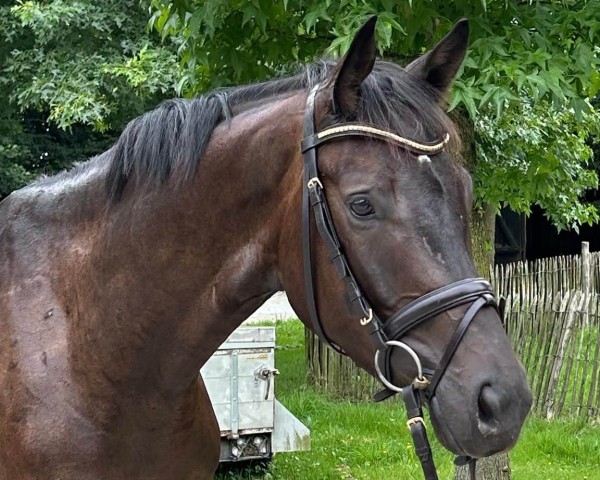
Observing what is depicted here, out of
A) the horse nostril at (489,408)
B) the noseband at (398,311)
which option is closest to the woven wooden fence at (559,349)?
the noseband at (398,311)

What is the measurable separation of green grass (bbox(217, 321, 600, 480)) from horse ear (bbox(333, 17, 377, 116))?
13.6 feet

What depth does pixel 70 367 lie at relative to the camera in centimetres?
230

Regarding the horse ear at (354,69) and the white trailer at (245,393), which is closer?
the horse ear at (354,69)

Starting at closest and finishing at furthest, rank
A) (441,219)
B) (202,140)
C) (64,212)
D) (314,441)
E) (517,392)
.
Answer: (517,392), (441,219), (202,140), (64,212), (314,441)

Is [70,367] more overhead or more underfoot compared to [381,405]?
more overhead

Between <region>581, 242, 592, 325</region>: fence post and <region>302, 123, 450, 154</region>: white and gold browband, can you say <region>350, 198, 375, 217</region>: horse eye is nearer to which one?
<region>302, 123, 450, 154</region>: white and gold browband

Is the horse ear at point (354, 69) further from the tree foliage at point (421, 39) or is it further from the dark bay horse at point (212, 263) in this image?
the tree foliage at point (421, 39)

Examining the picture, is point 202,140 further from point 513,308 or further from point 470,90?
point 513,308

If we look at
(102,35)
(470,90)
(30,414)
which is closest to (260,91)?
(470,90)

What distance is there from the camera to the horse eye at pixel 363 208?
182cm

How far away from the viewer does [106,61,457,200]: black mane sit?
195 cm

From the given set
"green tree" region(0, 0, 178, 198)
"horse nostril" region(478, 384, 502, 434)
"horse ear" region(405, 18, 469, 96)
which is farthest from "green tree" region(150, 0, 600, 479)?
"green tree" region(0, 0, 178, 198)

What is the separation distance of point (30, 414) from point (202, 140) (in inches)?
38.2

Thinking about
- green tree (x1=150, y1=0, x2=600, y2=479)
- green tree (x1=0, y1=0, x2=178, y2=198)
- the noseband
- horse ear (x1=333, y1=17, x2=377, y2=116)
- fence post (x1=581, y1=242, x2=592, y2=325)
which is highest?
green tree (x1=0, y1=0, x2=178, y2=198)
